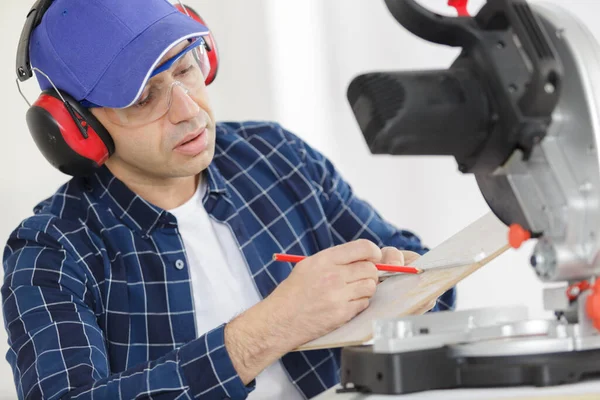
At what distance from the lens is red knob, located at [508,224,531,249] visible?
1063 mm

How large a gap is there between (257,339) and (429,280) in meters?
0.32

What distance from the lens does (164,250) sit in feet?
5.92

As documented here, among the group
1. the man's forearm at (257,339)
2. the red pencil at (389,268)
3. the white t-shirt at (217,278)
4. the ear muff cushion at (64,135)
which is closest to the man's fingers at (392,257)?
the red pencil at (389,268)

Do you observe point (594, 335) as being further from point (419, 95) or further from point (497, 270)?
point (497, 270)

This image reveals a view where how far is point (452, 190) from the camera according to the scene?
2809mm

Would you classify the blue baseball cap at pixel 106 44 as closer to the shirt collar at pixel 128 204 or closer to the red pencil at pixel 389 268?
the shirt collar at pixel 128 204

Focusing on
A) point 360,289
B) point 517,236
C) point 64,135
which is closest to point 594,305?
point 517,236

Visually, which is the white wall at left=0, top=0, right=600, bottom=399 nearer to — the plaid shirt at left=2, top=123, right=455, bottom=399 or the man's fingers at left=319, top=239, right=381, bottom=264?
the plaid shirt at left=2, top=123, right=455, bottom=399

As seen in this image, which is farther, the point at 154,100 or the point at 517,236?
the point at 154,100

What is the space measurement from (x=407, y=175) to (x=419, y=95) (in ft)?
6.13

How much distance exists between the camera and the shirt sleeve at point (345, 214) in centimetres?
202

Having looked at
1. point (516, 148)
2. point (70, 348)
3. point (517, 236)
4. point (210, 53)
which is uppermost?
point (210, 53)

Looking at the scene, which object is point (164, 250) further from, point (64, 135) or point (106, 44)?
point (106, 44)

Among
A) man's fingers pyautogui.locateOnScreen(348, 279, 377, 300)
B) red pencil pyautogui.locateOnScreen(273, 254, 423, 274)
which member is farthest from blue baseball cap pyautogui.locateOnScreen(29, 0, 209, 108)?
man's fingers pyautogui.locateOnScreen(348, 279, 377, 300)
